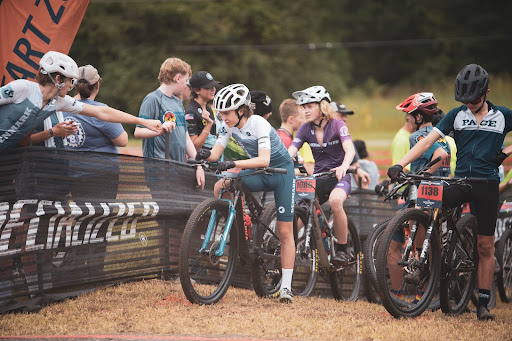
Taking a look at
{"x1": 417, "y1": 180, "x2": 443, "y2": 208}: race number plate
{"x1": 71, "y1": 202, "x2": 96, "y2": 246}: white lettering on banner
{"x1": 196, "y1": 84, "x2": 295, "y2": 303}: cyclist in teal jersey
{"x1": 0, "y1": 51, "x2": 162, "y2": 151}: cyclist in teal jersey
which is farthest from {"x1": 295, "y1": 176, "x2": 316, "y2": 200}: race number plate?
{"x1": 0, "y1": 51, "x2": 162, "y2": 151}: cyclist in teal jersey

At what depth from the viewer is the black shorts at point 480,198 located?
25.4ft

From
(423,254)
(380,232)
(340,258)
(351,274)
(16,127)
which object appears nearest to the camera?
(16,127)

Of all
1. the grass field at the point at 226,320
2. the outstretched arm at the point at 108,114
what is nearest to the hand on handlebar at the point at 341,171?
the grass field at the point at 226,320

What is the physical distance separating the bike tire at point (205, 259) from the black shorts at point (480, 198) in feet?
7.15

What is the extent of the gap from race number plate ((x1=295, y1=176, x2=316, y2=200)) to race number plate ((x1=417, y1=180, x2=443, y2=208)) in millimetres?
1588

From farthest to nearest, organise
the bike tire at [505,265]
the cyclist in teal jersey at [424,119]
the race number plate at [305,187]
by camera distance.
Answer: the bike tire at [505,265], the race number plate at [305,187], the cyclist in teal jersey at [424,119]

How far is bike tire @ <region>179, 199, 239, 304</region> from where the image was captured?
7.15 m

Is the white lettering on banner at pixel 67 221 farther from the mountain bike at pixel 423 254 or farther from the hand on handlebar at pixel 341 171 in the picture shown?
the mountain bike at pixel 423 254

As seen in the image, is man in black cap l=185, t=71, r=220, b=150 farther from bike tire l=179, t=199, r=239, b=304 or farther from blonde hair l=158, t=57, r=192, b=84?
bike tire l=179, t=199, r=239, b=304

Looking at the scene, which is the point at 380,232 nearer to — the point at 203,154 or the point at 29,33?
the point at 203,154

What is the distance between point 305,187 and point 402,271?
69.2 inches

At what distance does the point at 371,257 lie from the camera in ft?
25.2

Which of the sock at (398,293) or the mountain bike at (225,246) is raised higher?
the mountain bike at (225,246)

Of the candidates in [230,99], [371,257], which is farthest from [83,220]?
[371,257]
